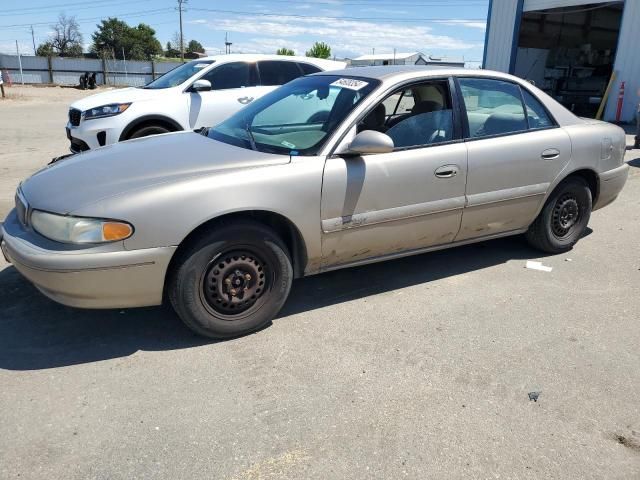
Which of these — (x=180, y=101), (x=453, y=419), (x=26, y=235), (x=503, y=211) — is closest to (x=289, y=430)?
(x=453, y=419)

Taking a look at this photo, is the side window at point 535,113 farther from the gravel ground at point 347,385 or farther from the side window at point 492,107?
the gravel ground at point 347,385

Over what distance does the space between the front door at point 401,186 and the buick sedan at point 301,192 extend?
1 cm

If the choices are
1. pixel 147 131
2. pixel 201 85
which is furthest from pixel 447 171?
pixel 147 131

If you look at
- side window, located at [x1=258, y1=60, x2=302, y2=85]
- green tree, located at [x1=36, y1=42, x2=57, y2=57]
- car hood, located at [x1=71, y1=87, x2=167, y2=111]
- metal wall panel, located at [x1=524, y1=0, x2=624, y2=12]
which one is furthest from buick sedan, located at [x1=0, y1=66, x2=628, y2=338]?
green tree, located at [x1=36, y1=42, x2=57, y2=57]

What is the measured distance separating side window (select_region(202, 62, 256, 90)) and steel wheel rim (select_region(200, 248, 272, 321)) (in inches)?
221

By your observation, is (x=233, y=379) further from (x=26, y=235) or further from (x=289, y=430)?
(x=26, y=235)

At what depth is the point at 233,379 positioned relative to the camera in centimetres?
303

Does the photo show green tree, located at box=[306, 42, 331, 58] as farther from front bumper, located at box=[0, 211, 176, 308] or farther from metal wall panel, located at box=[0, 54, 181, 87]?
front bumper, located at box=[0, 211, 176, 308]

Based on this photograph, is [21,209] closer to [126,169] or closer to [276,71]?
[126,169]

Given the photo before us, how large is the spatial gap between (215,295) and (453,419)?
5.10 feet

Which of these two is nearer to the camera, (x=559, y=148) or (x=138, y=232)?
(x=138, y=232)

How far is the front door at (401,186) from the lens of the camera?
3605 mm

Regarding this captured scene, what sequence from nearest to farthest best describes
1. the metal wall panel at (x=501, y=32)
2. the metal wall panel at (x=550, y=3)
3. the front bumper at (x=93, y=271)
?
the front bumper at (x=93, y=271), the metal wall panel at (x=550, y=3), the metal wall panel at (x=501, y=32)

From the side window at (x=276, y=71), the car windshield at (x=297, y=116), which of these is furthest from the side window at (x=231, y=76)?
the car windshield at (x=297, y=116)
